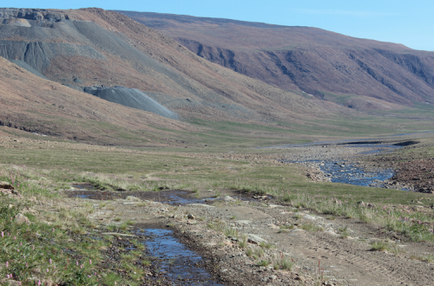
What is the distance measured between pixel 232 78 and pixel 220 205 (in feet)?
499

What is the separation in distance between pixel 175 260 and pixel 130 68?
129187 mm

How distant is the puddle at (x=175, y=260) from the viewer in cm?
930

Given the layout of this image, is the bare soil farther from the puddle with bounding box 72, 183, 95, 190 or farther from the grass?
the puddle with bounding box 72, 183, 95, 190

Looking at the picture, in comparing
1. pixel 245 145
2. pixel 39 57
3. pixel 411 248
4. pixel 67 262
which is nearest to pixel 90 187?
pixel 67 262

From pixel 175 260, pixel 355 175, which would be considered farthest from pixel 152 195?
pixel 355 175

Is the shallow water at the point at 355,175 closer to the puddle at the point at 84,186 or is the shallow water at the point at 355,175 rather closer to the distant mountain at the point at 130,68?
the puddle at the point at 84,186

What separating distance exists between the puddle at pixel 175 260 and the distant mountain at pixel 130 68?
318 feet

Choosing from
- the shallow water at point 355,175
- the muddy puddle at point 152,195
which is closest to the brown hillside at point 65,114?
the shallow water at point 355,175

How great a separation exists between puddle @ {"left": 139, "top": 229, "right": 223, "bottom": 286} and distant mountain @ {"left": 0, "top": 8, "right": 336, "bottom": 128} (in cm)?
9702

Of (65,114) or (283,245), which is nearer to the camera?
(283,245)

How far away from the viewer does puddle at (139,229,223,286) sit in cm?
930

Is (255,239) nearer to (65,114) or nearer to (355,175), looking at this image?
(355,175)

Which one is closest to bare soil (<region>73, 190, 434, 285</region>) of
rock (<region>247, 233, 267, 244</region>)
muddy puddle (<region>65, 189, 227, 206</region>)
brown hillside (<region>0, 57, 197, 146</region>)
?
rock (<region>247, 233, 267, 244</region>)

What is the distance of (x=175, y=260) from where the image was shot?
10.5m
